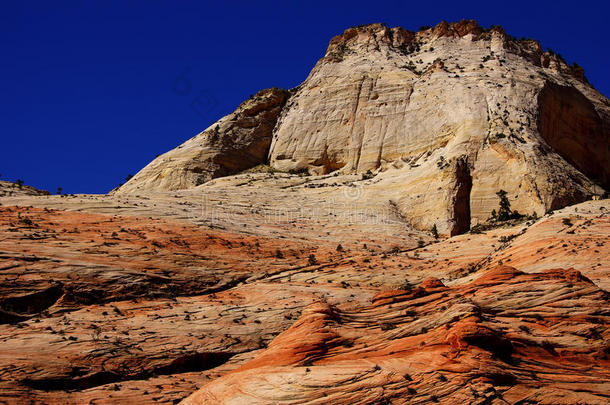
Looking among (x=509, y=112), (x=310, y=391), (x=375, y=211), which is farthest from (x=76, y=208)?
(x=509, y=112)

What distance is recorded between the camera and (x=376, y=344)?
1797 cm

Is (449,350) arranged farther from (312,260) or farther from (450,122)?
(450,122)

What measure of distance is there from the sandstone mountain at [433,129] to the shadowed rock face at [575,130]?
0.12 meters

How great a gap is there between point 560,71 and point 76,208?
45.7 m

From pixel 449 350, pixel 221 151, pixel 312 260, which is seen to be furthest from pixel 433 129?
pixel 449 350

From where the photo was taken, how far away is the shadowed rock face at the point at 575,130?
151ft

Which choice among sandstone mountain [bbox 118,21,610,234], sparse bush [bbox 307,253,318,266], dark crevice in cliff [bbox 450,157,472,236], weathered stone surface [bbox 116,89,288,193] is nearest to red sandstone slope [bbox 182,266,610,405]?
sparse bush [bbox 307,253,318,266]

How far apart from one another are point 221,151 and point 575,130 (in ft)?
93.0

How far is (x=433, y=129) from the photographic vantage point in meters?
46.1

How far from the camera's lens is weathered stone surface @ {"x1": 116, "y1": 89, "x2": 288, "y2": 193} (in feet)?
161

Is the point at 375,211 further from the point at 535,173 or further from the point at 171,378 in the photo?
the point at 171,378

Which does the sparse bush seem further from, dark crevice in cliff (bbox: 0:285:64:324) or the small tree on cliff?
the small tree on cliff

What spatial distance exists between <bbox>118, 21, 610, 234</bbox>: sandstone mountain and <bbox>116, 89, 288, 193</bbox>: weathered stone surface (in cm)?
11

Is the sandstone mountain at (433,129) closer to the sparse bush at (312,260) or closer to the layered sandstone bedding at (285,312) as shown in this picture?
the layered sandstone bedding at (285,312)
